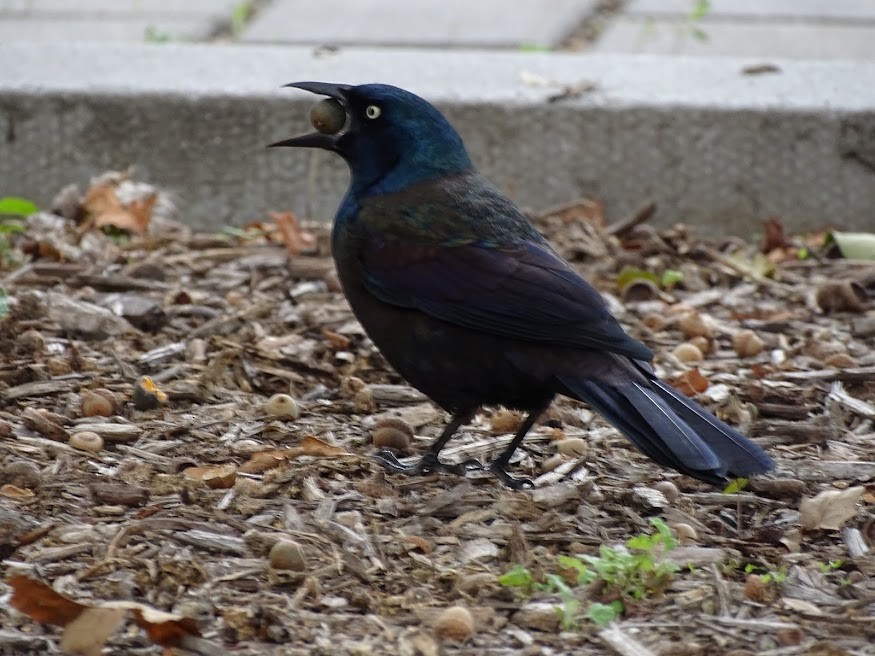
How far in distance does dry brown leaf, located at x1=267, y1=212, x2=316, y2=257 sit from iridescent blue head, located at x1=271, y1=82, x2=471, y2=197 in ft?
4.16

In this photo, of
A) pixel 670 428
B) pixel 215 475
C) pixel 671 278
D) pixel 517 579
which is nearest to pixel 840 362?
pixel 671 278

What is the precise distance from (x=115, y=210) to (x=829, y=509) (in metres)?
3.11

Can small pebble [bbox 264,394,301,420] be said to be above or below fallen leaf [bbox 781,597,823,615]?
below

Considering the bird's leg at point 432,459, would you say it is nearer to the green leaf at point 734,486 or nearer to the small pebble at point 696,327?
the green leaf at point 734,486

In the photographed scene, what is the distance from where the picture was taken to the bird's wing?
140 inches

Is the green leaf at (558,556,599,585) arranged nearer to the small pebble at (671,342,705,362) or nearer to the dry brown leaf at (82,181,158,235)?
the small pebble at (671,342,705,362)

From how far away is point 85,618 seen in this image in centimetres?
263

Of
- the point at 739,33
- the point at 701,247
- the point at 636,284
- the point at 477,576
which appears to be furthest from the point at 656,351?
the point at 739,33

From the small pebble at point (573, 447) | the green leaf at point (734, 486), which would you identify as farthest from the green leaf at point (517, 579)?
the small pebble at point (573, 447)

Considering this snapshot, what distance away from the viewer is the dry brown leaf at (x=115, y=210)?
5.48m

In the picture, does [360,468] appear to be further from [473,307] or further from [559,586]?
[559,586]

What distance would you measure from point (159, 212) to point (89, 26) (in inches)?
97.9

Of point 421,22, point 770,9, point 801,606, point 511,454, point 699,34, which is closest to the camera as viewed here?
point 801,606

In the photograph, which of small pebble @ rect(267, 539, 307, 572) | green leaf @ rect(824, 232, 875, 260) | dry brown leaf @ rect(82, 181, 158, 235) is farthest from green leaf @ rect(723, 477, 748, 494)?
dry brown leaf @ rect(82, 181, 158, 235)
